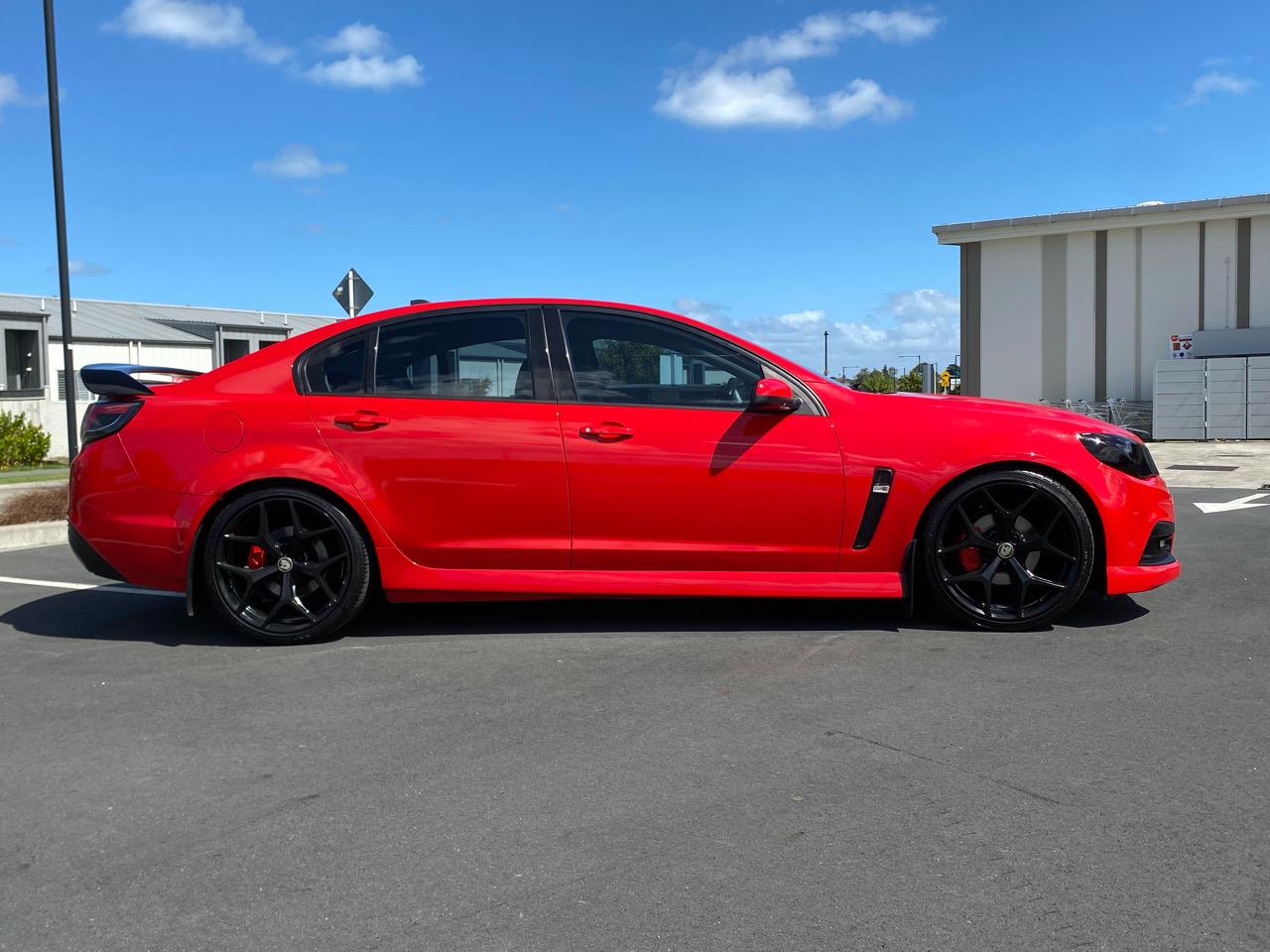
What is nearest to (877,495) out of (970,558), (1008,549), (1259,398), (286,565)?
(970,558)

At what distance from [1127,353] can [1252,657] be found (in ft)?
78.9

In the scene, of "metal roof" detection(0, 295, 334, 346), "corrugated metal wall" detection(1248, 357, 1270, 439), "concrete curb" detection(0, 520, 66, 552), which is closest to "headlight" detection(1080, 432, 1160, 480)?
"concrete curb" detection(0, 520, 66, 552)

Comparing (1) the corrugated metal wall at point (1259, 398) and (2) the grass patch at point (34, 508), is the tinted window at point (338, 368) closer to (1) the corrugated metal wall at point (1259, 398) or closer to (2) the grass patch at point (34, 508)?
(2) the grass patch at point (34, 508)

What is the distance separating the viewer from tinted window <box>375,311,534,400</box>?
5129 mm

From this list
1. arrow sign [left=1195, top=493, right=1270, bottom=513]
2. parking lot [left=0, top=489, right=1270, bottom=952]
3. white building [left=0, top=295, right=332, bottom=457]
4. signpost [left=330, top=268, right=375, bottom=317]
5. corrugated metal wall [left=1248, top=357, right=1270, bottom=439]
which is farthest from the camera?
→ white building [left=0, top=295, right=332, bottom=457]

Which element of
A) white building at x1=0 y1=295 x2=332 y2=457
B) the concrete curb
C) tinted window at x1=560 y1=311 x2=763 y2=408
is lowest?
the concrete curb

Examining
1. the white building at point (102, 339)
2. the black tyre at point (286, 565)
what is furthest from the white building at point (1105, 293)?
the black tyre at point (286, 565)

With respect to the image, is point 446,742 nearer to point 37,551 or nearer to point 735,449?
point 735,449

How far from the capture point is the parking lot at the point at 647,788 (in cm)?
241

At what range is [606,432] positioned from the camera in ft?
16.4

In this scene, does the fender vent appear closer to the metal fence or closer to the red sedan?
the red sedan

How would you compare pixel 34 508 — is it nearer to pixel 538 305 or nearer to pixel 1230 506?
pixel 538 305

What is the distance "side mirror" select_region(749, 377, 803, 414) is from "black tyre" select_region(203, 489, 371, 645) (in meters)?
1.85

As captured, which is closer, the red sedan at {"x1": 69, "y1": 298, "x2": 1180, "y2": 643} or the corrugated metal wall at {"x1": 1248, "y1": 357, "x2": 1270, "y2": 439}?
the red sedan at {"x1": 69, "y1": 298, "x2": 1180, "y2": 643}
